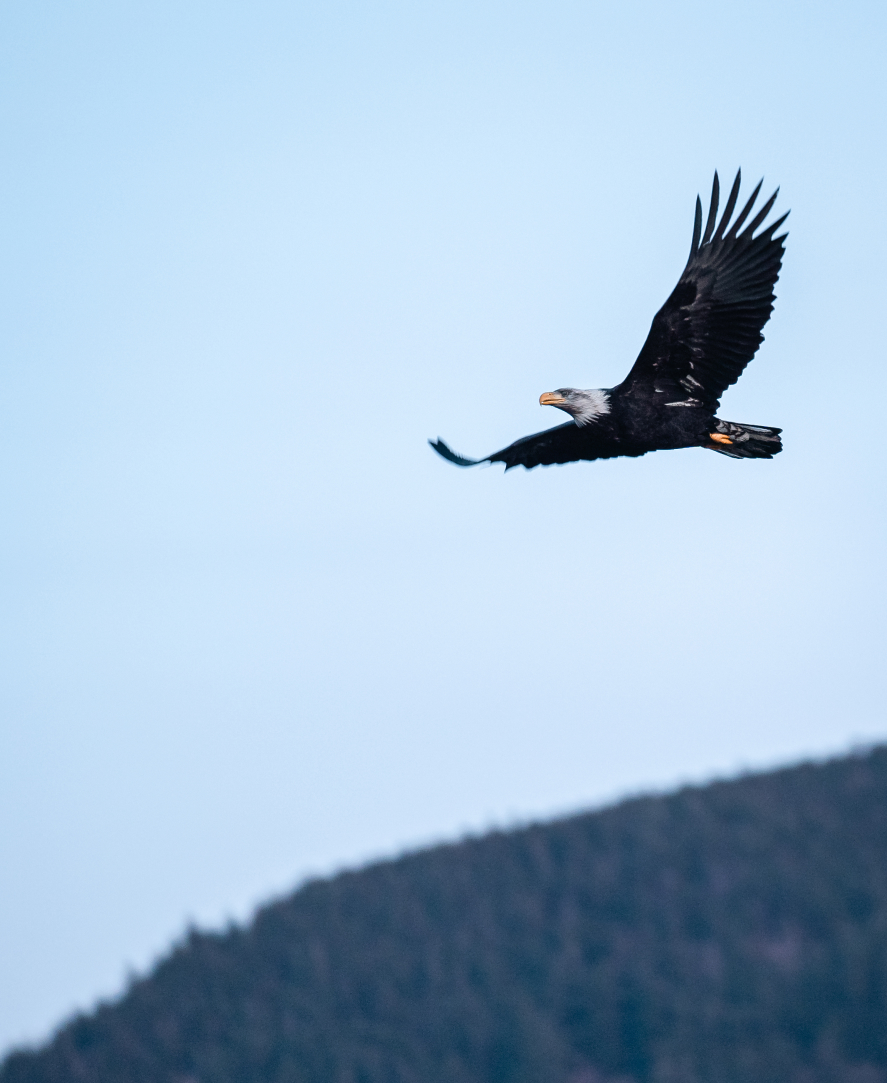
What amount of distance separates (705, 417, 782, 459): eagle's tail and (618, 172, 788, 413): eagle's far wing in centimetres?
19

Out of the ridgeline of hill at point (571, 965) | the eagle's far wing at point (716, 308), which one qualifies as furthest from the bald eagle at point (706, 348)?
the ridgeline of hill at point (571, 965)

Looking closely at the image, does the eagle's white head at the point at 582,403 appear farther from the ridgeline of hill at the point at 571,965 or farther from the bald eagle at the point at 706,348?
the ridgeline of hill at the point at 571,965

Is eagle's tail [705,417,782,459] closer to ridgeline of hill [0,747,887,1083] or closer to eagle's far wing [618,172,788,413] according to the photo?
eagle's far wing [618,172,788,413]

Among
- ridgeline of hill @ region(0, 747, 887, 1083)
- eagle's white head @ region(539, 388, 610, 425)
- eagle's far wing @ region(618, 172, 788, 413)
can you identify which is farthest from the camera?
ridgeline of hill @ region(0, 747, 887, 1083)

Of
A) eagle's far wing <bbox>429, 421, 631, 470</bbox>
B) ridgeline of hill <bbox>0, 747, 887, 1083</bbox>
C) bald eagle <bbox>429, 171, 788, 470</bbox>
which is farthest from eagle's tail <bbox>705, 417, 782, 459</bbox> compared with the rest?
ridgeline of hill <bbox>0, 747, 887, 1083</bbox>

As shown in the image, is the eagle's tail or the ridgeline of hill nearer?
the eagle's tail

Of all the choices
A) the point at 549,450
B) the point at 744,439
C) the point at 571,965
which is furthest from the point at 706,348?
the point at 571,965

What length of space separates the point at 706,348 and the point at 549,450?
60.0 inches

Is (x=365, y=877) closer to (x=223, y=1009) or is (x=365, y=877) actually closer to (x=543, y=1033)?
(x=223, y=1009)

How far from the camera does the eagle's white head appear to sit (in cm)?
1080

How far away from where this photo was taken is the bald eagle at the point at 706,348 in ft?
34.4

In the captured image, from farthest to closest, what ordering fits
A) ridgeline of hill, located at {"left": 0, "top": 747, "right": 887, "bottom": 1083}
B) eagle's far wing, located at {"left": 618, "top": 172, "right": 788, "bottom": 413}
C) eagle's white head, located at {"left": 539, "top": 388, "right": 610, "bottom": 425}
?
ridgeline of hill, located at {"left": 0, "top": 747, "right": 887, "bottom": 1083}, eagle's white head, located at {"left": 539, "top": 388, "right": 610, "bottom": 425}, eagle's far wing, located at {"left": 618, "top": 172, "right": 788, "bottom": 413}

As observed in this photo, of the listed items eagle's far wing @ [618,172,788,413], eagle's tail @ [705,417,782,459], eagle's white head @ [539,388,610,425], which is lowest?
eagle's tail @ [705,417,782,459]

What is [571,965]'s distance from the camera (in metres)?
65.8
